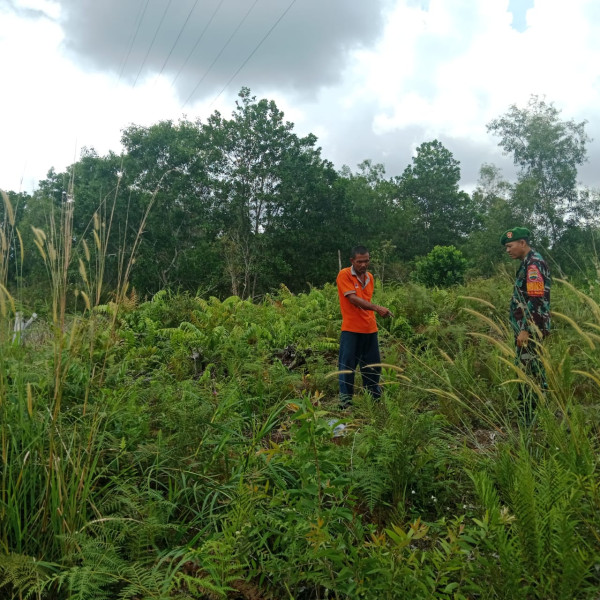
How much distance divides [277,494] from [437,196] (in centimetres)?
4860

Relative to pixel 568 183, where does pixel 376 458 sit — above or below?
below

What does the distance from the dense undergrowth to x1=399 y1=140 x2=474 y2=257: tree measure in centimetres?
4388

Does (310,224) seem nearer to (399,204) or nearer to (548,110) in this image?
(399,204)

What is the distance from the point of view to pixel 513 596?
176 cm

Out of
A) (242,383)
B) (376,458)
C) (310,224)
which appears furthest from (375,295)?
(310,224)

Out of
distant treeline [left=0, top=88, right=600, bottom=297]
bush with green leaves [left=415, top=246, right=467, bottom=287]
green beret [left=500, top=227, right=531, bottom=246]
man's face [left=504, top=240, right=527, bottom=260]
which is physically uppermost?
distant treeline [left=0, top=88, right=600, bottom=297]

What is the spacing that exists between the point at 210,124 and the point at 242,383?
33.8m

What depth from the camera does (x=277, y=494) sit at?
9.66 ft

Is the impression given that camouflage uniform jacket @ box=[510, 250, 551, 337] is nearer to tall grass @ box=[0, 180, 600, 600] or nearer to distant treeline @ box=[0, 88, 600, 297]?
tall grass @ box=[0, 180, 600, 600]

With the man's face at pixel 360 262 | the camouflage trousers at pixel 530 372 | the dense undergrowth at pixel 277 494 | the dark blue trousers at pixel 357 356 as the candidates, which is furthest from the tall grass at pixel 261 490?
the man's face at pixel 360 262

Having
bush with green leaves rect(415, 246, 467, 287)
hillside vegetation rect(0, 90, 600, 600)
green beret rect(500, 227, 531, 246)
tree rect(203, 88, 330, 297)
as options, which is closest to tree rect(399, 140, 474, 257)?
tree rect(203, 88, 330, 297)

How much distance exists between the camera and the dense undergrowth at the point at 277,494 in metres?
1.93

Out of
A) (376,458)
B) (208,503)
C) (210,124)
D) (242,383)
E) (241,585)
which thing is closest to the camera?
(241,585)

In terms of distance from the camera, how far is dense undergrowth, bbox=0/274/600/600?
1.93 meters
